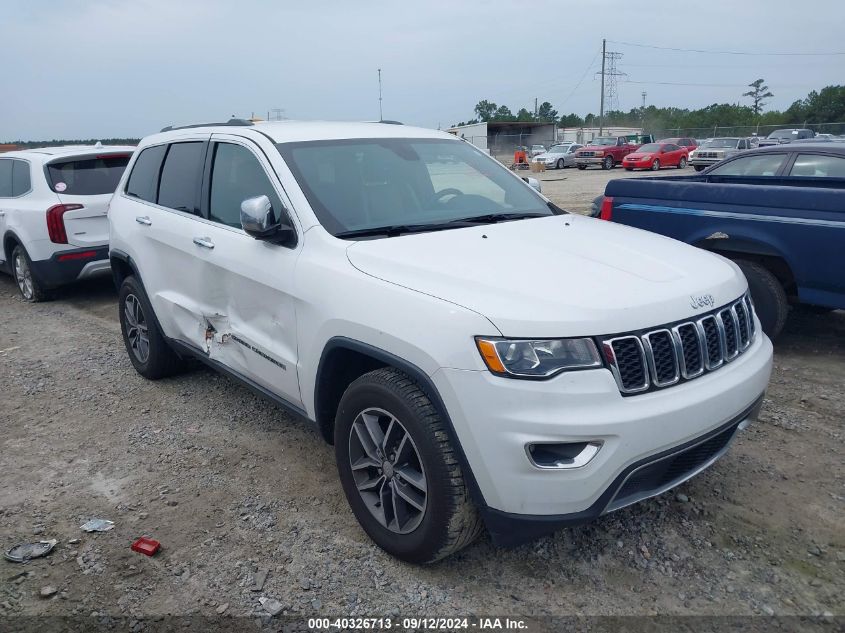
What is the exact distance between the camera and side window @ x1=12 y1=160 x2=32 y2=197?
8.00 metres

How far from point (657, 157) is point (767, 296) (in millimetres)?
27283

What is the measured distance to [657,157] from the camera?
99.8ft

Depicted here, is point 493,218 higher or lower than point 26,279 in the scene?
higher

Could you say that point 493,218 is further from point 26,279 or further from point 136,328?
point 26,279

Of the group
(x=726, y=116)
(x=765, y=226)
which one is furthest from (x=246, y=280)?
(x=726, y=116)

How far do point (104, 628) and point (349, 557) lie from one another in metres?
1.02

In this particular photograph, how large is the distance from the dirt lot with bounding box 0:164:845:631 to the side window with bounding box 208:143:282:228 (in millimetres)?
1428

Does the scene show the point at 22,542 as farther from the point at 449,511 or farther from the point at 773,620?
the point at 773,620

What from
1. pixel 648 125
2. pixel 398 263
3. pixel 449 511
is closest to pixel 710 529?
pixel 449 511

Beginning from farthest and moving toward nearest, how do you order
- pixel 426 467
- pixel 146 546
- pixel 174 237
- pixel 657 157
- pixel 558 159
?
pixel 558 159 < pixel 657 157 < pixel 174 237 < pixel 146 546 < pixel 426 467

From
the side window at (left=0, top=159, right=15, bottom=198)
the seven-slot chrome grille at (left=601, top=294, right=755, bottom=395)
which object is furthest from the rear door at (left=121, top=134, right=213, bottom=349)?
the side window at (left=0, top=159, right=15, bottom=198)

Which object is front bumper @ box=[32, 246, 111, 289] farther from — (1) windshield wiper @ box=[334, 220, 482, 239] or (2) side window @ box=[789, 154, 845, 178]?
(2) side window @ box=[789, 154, 845, 178]

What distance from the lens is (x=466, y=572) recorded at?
9.69ft

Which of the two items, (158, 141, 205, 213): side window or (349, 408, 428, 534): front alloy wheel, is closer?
(349, 408, 428, 534): front alloy wheel
